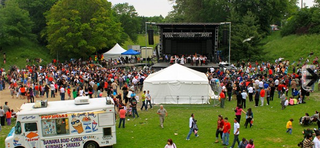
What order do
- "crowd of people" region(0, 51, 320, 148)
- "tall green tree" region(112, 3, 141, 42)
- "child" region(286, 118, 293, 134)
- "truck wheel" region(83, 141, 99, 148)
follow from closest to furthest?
1. "truck wheel" region(83, 141, 99, 148)
2. "child" region(286, 118, 293, 134)
3. "crowd of people" region(0, 51, 320, 148)
4. "tall green tree" region(112, 3, 141, 42)

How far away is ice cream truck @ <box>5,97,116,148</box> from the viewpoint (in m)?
11.6

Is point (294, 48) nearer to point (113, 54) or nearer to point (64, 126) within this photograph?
point (113, 54)

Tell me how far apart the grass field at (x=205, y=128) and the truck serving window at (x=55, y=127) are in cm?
235

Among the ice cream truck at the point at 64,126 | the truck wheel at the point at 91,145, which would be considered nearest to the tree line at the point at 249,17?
the ice cream truck at the point at 64,126

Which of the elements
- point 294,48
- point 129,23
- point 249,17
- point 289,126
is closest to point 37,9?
point 129,23

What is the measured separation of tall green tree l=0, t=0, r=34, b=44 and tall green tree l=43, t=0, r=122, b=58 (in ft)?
17.1

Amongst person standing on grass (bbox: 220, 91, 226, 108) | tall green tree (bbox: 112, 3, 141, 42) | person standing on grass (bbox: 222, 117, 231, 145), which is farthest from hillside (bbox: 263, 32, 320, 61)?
tall green tree (bbox: 112, 3, 141, 42)

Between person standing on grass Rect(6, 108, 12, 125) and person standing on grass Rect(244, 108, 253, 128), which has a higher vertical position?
person standing on grass Rect(244, 108, 253, 128)

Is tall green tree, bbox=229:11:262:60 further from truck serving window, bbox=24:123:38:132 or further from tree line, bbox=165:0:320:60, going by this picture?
truck serving window, bbox=24:123:38:132

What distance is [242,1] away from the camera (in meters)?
46.7

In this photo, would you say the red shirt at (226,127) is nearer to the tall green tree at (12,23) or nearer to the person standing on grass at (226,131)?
the person standing on grass at (226,131)

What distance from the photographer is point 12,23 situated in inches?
1818

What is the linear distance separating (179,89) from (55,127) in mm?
10678

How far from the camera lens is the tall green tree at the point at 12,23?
4447 centimetres
